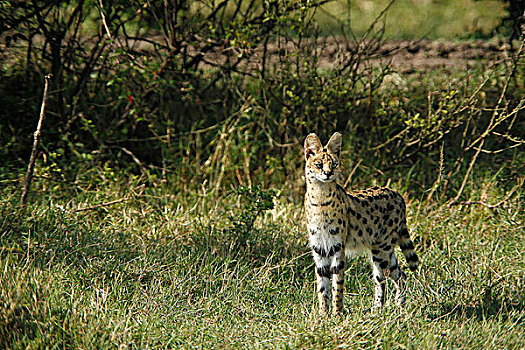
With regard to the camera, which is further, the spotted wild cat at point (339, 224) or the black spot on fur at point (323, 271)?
the black spot on fur at point (323, 271)

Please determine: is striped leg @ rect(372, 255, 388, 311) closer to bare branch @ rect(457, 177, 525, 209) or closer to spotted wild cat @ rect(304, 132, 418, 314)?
spotted wild cat @ rect(304, 132, 418, 314)

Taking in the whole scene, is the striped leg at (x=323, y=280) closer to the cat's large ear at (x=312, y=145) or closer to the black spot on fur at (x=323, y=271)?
the black spot on fur at (x=323, y=271)

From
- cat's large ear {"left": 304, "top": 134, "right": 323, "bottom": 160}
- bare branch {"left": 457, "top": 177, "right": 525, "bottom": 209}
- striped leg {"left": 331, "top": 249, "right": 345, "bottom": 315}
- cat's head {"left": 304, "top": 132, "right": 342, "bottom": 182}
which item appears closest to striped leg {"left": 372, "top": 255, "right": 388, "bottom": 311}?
striped leg {"left": 331, "top": 249, "right": 345, "bottom": 315}

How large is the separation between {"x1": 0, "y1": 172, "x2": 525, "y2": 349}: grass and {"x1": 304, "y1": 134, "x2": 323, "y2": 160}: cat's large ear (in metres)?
1.02

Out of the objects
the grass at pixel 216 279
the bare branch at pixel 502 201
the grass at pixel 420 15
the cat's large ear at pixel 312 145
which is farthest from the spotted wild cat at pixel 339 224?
the grass at pixel 420 15

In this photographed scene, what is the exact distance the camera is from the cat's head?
12.4 feet

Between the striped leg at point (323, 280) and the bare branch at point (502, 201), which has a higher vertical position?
the bare branch at point (502, 201)

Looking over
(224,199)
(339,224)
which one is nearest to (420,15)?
(224,199)

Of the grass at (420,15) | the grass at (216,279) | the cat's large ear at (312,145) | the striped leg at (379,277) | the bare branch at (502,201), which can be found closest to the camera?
the grass at (216,279)

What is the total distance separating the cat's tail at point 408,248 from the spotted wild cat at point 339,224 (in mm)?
55

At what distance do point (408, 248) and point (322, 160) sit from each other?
1.14 m

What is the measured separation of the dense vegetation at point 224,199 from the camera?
12.3 feet

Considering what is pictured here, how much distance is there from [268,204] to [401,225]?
3.44 feet

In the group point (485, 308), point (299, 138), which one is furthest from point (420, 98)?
point (485, 308)
